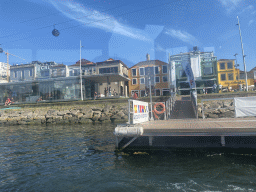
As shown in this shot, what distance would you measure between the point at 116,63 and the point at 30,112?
23707mm

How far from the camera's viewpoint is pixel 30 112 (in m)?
28.1

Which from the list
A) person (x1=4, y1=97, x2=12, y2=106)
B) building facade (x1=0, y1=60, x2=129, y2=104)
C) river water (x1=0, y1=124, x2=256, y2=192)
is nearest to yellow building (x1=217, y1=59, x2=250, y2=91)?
building facade (x1=0, y1=60, x2=129, y2=104)

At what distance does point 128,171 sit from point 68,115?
871 inches

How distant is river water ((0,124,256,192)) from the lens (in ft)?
14.2

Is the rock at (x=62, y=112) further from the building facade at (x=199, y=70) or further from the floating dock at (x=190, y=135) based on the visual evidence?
the building facade at (x=199, y=70)

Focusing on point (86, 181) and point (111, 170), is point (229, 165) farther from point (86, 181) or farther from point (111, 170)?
point (86, 181)

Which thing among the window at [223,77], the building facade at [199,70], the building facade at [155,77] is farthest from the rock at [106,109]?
the window at [223,77]

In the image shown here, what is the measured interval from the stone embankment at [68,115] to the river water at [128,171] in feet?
52.4

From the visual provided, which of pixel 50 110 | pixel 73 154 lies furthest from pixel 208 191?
pixel 50 110

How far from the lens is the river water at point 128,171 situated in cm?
434

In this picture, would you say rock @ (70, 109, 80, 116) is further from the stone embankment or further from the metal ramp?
the metal ramp

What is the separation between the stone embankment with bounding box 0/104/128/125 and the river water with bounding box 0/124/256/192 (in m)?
16.0

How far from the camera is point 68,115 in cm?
2575

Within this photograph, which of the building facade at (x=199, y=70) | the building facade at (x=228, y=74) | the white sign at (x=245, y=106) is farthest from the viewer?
the building facade at (x=228, y=74)
